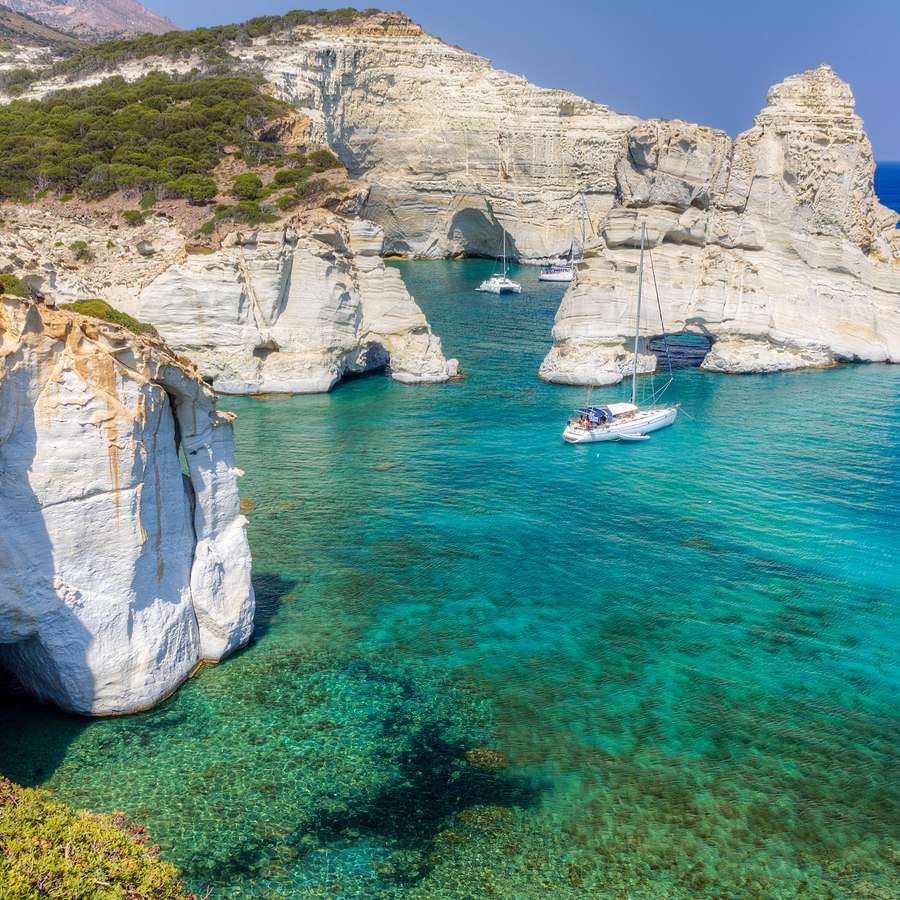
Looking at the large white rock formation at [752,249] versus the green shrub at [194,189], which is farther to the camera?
the green shrub at [194,189]

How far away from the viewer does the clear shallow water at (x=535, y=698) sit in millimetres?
14406

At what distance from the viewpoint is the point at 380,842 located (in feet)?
47.3

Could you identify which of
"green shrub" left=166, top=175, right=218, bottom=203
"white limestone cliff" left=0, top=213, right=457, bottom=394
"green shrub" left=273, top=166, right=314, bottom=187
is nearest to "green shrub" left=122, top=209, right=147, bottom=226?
"white limestone cliff" left=0, top=213, right=457, bottom=394

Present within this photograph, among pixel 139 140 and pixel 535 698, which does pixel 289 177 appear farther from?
pixel 535 698

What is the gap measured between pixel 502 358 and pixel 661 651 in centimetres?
3529

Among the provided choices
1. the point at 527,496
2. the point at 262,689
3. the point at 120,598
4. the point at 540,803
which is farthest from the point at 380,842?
the point at 527,496

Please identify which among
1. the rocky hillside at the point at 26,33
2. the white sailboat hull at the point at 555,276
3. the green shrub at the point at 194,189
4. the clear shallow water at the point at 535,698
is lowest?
the clear shallow water at the point at 535,698

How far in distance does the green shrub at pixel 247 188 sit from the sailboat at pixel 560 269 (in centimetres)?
4188

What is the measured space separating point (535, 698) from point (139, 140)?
47920 millimetres

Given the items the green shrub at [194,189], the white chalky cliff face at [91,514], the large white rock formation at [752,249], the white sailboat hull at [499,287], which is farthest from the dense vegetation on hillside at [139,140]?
the white chalky cliff face at [91,514]

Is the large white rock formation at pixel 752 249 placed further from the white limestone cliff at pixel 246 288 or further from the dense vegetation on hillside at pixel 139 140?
the dense vegetation on hillside at pixel 139 140

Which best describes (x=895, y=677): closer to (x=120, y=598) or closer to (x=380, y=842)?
(x=380, y=842)

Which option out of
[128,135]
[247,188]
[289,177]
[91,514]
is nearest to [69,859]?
[91,514]

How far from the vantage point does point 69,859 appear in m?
10.9
